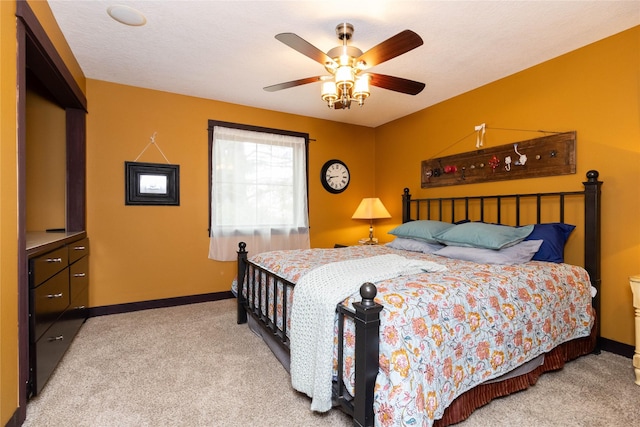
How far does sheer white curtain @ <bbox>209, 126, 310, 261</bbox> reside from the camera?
393 centimetres

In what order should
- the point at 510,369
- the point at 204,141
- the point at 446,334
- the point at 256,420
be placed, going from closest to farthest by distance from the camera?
1. the point at 446,334
2. the point at 256,420
3. the point at 510,369
4. the point at 204,141

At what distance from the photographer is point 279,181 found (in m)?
4.27

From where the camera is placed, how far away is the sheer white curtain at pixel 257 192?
12.9ft

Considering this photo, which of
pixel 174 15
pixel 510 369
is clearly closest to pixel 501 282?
pixel 510 369

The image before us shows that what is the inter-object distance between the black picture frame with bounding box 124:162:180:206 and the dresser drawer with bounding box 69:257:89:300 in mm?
756

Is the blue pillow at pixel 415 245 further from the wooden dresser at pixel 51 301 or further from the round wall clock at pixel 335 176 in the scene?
the wooden dresser at pixel 51 301

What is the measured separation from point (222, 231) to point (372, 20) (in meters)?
2.79

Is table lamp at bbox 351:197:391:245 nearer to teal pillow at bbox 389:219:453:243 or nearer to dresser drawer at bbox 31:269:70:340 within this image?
teal pillow at bbox 389:219:453:243

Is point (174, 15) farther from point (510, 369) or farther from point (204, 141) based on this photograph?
point (510, 369)

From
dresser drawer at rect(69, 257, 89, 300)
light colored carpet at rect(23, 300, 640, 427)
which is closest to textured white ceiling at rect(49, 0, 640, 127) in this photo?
dresser drawer at rect(69, 257, 89, 300)

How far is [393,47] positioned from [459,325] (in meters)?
1.61

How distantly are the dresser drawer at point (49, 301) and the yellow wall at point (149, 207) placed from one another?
3.40ft

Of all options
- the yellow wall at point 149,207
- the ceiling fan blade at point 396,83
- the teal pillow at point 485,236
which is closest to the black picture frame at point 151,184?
the yellow wall at point 149,207

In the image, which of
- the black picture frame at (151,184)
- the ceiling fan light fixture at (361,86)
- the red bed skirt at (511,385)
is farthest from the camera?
the black picture frame at (151,184)
